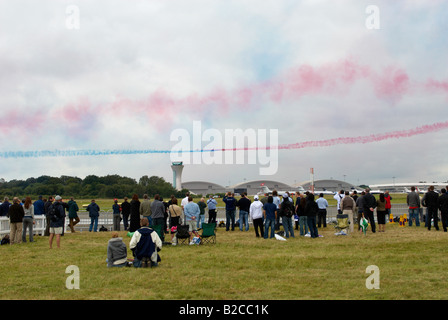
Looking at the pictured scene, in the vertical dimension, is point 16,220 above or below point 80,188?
below

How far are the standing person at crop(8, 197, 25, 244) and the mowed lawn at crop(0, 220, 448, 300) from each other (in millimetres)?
1302

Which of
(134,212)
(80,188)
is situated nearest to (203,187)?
(80,188)

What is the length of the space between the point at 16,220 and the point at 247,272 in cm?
1110

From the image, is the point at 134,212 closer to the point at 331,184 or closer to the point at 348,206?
the point at 348,206

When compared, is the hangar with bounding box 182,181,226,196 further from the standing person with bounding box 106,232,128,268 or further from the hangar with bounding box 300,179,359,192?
the standing person with bounding box 106,232,128,268

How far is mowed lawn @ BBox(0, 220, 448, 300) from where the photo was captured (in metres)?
8.08

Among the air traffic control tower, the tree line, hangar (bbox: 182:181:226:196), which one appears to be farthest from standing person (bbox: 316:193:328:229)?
hangar (bbox: 182:181:226:196)

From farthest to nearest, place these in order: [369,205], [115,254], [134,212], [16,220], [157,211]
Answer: [369,205] → [134,212] → [16,220] → [157,211] → [115,254]

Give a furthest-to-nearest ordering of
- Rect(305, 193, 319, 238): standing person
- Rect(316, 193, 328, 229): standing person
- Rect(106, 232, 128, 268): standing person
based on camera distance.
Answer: Rect(316, 193, 328, 229): standing person → Rect(305, 193, 319, 238): standing person → Rect(106, 232, 128, 268): standing person

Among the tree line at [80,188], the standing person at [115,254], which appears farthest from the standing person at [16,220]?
the tree line at [80,188]

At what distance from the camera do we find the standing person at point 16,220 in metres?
16.8

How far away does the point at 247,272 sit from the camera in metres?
10.2
